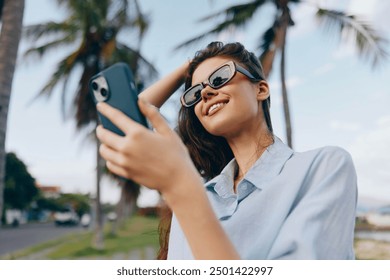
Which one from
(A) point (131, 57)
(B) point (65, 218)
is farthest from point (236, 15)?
(B) point (65, 218)

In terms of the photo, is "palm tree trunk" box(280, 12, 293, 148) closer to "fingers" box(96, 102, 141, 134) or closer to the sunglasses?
the sunglasses

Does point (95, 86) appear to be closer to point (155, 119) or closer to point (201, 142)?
point (155, 119)

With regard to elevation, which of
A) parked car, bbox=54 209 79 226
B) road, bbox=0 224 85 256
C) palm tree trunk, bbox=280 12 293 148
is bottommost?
parked car, bbox=54 209 79 226

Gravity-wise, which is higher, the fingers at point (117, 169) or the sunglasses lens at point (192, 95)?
the sunglasses lens at point (192, 95)

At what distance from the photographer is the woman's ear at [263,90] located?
3.90 ft

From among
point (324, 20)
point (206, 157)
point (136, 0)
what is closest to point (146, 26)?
point (136, 0)

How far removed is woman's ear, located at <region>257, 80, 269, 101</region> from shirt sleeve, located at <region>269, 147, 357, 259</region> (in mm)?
380

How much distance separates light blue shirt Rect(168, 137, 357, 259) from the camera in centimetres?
79

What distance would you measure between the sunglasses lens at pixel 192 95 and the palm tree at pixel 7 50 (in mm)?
3289

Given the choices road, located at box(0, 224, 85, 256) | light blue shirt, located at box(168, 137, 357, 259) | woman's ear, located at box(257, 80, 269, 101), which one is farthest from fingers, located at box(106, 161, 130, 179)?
road, located at box(0, 224, 85, 256)

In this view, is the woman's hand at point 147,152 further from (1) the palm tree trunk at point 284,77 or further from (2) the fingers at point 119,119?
(1) the palm tree trunk at point 284,77

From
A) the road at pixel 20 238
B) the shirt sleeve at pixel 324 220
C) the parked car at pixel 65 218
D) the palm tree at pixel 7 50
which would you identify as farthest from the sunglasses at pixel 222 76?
the parked car at pixel 65 218

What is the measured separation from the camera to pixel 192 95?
47.4 inches

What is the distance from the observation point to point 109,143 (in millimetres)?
642
